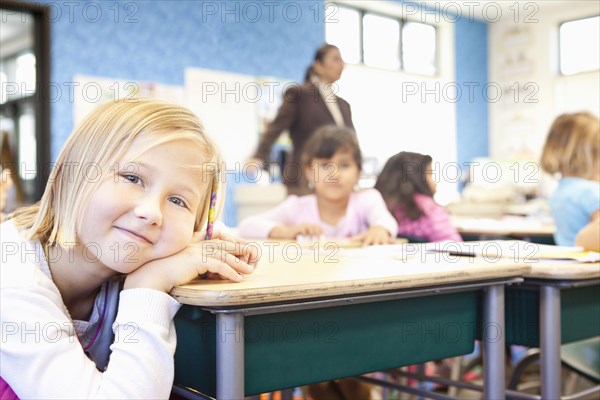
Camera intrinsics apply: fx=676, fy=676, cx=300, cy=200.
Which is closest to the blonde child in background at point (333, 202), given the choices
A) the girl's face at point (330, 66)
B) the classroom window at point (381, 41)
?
the girl's face at point (330, 66)

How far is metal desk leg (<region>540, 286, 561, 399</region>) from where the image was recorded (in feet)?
4.22

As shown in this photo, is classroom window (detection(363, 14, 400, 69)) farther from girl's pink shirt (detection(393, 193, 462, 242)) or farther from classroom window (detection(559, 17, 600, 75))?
girl's pink shirt (detection(393, 193, 462, 242))

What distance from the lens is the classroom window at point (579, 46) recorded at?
7871 mm

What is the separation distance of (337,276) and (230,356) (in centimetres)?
22

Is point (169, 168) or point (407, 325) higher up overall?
point (169, 168)

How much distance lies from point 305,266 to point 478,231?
83.5 inches

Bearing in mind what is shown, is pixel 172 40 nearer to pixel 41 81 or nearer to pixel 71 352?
Result: pixel 41 81

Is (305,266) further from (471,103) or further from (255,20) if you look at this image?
(471,103)

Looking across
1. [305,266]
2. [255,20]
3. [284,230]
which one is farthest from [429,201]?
[255,20]

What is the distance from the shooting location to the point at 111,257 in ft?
3.06

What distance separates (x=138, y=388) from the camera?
2.74ft

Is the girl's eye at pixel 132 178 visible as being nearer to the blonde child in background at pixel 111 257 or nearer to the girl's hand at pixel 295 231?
the blonde child in background at pixel 111 257

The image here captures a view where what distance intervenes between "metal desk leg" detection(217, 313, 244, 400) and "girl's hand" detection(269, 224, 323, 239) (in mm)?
1285

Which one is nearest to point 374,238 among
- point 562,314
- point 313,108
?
point 562,314
